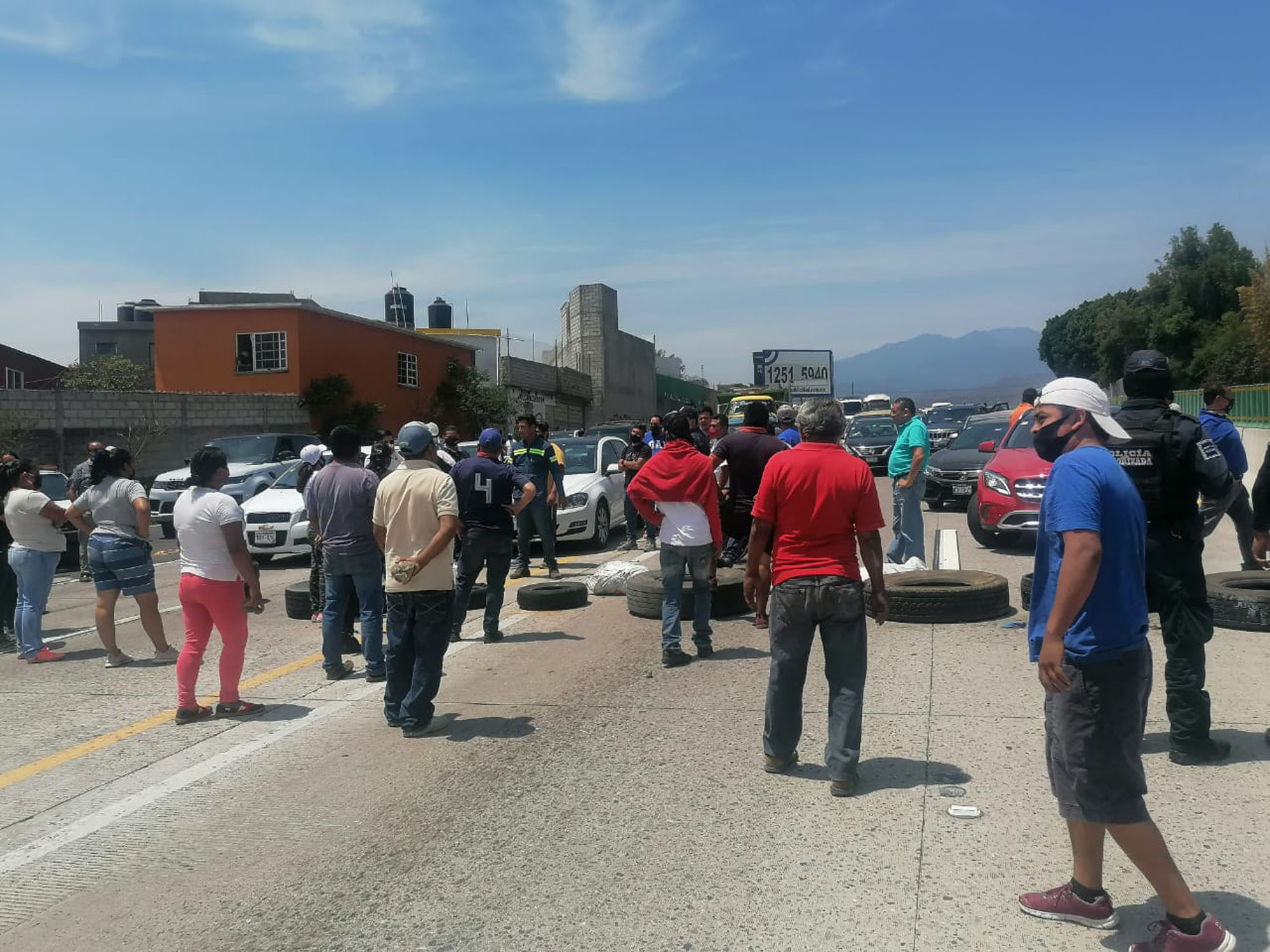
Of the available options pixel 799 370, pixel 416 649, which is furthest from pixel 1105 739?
pixel 799 370

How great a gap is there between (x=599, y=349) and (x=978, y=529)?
43840 millimetres

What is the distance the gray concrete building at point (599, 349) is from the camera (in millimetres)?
56281

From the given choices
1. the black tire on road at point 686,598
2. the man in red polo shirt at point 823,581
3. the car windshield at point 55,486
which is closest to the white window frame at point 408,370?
the car windshield at point 55,486

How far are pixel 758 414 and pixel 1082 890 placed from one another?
6555 millimetres

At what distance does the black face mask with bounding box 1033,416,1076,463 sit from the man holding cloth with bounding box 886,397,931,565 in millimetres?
6939

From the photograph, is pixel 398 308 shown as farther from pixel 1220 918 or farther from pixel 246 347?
pixel 1220 918

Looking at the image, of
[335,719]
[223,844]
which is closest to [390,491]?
[335,719]

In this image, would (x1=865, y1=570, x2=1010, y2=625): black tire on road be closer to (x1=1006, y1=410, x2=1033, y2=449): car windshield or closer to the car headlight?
the car headlight

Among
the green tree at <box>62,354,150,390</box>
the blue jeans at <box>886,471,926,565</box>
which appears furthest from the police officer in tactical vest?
the green tree at <box>62,354,150,390</box>

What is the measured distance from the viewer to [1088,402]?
12.9 feet

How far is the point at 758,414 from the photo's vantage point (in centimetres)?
1010

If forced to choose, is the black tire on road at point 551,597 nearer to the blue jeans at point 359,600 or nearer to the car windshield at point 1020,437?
the blue jeans at point 359,600

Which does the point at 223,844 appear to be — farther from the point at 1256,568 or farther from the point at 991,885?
the point at 1256,568

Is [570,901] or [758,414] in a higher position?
[758,414]
